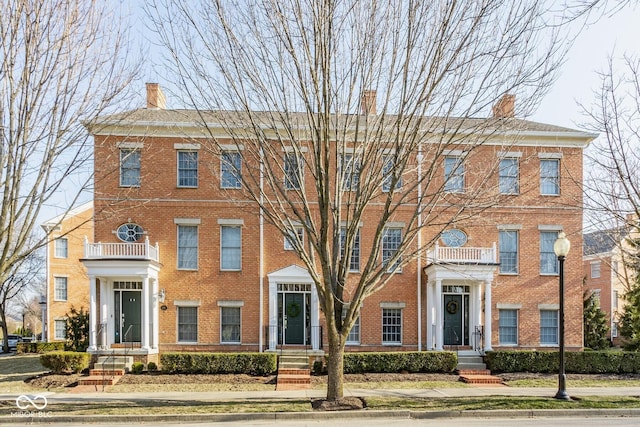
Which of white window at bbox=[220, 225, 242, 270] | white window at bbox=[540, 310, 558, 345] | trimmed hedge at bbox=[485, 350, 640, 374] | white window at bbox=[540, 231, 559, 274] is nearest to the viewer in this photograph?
trimmed hedge at bbox=[485, 350, 640, 374]

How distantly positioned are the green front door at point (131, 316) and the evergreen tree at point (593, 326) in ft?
78.8

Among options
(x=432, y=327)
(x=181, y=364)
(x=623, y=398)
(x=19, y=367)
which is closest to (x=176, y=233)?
(x=181, y=364)

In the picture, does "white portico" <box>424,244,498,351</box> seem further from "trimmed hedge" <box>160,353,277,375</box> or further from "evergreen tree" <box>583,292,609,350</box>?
"evergreen tree" <box>583,292,609,350</box>

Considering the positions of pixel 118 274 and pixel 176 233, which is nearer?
pixel 118 274

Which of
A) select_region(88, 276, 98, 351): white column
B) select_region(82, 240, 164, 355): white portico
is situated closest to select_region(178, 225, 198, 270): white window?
select_region(82, 240, 164, 355): white portico

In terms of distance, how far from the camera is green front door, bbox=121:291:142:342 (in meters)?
21.9

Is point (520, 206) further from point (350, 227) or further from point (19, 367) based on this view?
point (19, 367)

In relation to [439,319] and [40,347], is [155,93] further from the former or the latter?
[40,347]

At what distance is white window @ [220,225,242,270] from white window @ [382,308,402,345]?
619cm

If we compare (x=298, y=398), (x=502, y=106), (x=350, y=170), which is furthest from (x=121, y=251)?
(x=502, y=106)

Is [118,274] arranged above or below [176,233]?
below

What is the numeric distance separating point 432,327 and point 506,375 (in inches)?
134

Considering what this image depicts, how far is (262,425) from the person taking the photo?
11805 mm

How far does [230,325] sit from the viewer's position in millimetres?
22250
